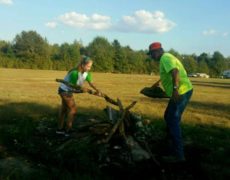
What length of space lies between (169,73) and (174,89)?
1.10 feet

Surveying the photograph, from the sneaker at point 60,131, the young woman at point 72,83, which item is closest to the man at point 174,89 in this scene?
the young woman at point 72,83

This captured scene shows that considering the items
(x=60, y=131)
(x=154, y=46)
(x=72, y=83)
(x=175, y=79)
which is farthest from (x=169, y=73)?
(x=60, y=131)

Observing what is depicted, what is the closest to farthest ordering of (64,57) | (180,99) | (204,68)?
(180,99)
(64,57)
(204,68)

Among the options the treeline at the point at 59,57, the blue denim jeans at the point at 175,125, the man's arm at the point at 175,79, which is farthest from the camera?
the treeline at the point at 59,57

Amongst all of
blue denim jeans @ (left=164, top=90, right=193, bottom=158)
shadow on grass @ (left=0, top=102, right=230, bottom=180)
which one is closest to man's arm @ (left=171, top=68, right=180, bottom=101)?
blue denim jeans @ (left=164, top=90, right=193, bottom=158)

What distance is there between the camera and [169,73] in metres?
7.43

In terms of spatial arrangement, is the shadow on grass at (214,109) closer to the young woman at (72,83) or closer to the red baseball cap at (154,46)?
the young woman at (72,83)

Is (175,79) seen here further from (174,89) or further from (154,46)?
(154,46)

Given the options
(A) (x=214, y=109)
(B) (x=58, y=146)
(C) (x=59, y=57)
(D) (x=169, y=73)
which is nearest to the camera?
(D) (x=169, y=73)

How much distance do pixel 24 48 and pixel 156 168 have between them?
91436 millimetres

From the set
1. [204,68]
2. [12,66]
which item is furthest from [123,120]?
[204,68]

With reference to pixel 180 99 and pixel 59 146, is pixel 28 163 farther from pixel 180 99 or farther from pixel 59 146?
pixel 180 99

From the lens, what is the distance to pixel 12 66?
80000 mm

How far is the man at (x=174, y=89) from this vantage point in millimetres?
7281
